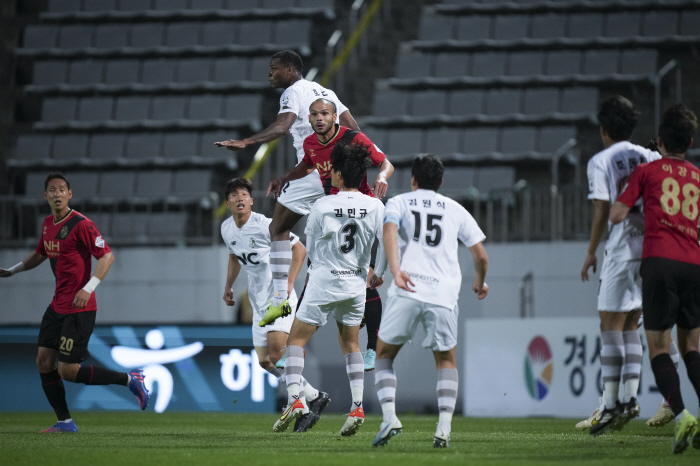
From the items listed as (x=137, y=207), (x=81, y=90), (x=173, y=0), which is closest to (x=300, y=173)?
(x=137, y=207)

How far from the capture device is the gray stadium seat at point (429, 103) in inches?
714

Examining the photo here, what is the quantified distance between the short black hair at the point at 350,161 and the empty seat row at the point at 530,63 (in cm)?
1204

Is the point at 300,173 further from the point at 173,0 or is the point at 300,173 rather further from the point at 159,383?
the point at 173,0

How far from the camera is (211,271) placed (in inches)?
601

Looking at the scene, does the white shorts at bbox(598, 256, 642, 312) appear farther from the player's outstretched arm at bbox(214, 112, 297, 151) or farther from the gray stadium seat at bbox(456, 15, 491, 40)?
the gray stadium seat at bbox(456, 15, 491, 40)

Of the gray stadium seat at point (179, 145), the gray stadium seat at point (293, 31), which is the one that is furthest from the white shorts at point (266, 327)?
the gray stadium seat at point (293, 31)

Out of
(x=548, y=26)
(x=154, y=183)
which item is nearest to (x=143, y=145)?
(x=154, y=183)

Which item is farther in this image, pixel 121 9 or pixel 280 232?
pixel 121 9

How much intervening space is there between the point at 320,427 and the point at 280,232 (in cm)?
213

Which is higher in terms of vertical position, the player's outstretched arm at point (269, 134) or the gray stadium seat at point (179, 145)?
the gray stadium seat at point (179, 145)

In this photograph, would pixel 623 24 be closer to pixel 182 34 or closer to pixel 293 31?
pixel 293 31

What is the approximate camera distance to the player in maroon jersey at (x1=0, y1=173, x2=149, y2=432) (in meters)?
8.48

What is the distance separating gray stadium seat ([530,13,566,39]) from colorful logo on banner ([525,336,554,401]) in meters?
8.45

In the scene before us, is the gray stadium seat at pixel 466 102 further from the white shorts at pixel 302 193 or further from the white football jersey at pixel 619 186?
the white football jersey at pixel 619 186
